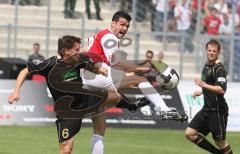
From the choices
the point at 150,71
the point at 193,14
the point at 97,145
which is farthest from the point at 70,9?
the point at 97,145

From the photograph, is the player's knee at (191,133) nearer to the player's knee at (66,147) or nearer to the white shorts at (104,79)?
the white shorts at (104,79)

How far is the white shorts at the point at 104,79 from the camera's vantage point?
13.2m

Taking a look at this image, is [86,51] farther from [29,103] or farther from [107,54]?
[29,103]

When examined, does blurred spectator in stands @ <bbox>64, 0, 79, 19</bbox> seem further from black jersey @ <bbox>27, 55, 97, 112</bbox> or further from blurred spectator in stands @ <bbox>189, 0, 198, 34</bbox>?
black jersey @ <bbox>27, 55, 97, 112</bbox>

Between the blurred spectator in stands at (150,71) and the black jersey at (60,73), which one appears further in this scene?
the blurred spectator in stands at (150,71)

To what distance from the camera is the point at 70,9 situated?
93.4 feet

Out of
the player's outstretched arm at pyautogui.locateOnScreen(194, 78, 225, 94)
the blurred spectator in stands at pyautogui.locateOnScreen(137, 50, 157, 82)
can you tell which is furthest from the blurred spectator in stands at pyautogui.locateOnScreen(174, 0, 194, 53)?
the player's outstretched arm at pyautogui.locateOnScreen(194, 78, 225, 94)

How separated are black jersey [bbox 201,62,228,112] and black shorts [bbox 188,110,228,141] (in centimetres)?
10

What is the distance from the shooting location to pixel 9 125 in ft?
71.8

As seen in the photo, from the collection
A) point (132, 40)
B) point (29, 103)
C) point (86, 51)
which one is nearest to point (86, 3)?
point (132, 40)

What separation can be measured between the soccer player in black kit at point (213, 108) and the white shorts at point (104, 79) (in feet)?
5.25

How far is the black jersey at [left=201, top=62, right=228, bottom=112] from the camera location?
14336mm

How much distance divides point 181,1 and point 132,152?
12.3m

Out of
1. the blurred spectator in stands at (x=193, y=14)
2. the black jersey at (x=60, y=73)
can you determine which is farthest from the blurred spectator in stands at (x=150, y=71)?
the blurred spectator in stands at (x=193, y=14)
